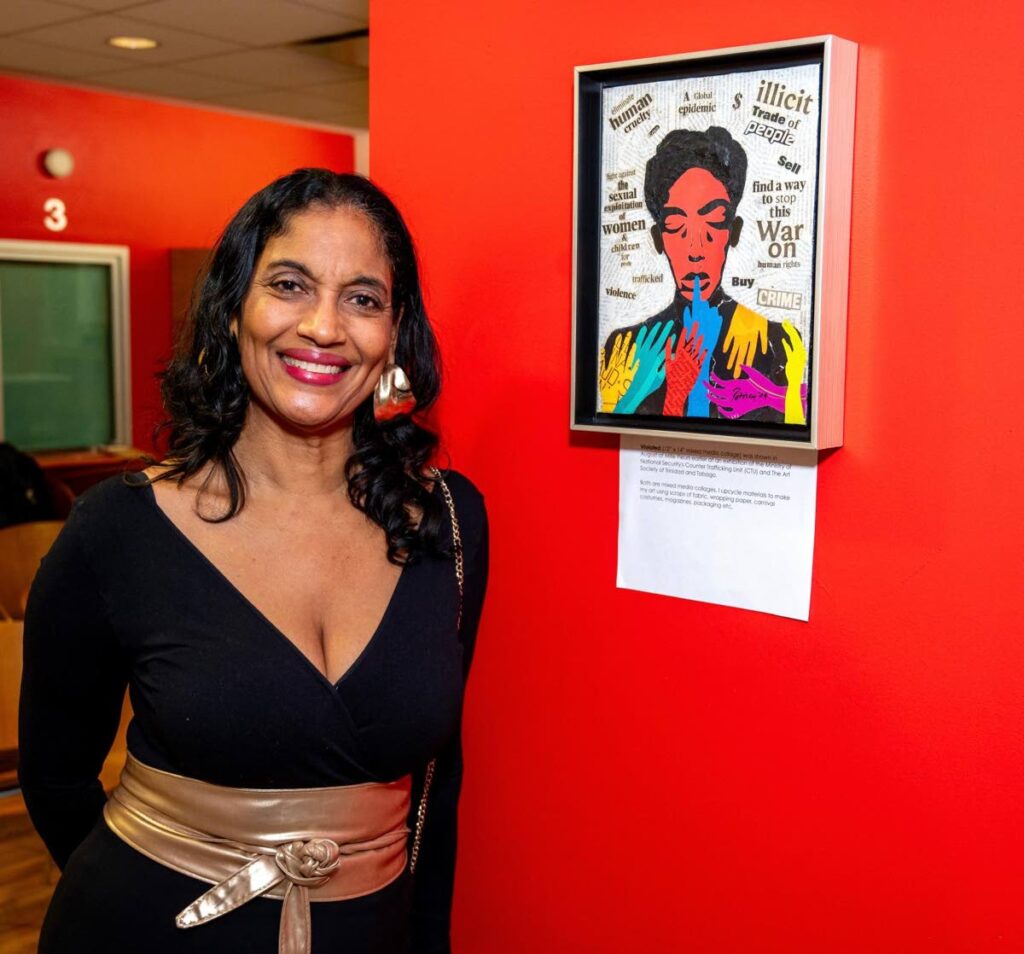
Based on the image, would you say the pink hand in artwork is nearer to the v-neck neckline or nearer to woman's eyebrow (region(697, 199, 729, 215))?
woman's eyebrow (region(697, 199, 729, 215))

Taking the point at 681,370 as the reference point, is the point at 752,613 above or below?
below

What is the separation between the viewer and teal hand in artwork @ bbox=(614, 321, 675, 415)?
1.56 meters

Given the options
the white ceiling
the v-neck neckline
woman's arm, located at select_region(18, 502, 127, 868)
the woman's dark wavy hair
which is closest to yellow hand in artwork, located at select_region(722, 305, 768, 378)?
the woman's dark wavy hair

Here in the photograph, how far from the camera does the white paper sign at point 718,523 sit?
59.7 inches

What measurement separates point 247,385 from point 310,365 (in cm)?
14

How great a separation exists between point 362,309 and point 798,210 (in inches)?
21.9

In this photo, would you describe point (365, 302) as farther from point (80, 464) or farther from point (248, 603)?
point (80, 464)

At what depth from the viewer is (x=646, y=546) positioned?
1668 millimetres

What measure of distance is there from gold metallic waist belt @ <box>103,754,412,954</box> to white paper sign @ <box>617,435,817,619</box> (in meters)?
0.52

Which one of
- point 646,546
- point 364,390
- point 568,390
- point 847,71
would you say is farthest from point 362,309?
point 847,71

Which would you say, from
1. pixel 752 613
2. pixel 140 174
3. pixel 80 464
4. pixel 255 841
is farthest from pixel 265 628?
pixel 140 174

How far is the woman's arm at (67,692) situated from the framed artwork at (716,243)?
2.30 feet

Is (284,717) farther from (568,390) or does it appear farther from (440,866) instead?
(568,390)

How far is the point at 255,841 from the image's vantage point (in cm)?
144
